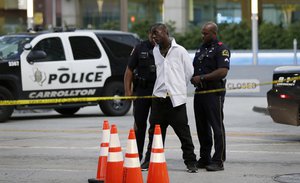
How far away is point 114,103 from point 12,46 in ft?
8.82

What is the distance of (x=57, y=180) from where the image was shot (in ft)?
33.0

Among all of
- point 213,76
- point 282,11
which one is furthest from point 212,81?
point 282,11

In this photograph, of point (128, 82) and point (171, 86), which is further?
point (128, 82)

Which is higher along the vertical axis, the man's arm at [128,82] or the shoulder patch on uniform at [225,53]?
the shoulder patch on uniform at [225,53]

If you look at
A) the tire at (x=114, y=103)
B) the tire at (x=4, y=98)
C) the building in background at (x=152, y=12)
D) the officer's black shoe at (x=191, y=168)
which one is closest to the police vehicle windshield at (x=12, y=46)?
the tire at (x=4, y=98)

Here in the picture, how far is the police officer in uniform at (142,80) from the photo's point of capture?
10.7 metres

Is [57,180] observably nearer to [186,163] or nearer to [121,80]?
[186,163]

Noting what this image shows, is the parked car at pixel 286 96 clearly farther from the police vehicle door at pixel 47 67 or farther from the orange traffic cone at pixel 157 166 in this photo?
the police vehicle door at pixel 47 67

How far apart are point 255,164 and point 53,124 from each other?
24.6 feet

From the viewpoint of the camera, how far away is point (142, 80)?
10719mm

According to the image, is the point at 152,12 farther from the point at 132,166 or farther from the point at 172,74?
the point at 132,166

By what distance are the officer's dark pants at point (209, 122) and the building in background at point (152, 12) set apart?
2917 cm

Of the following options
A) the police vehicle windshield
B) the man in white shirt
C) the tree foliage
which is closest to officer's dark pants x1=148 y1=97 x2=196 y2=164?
A: the man in white shirt

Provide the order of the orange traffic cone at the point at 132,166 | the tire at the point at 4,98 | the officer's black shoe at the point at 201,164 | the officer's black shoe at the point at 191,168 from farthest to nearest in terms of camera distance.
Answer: the tire at the point at 4,98 < the officer's black shoe at the point at 201,164 < the officer's black shoe at the point at 191,168 < the orange traffic cone at the point at 132,166
